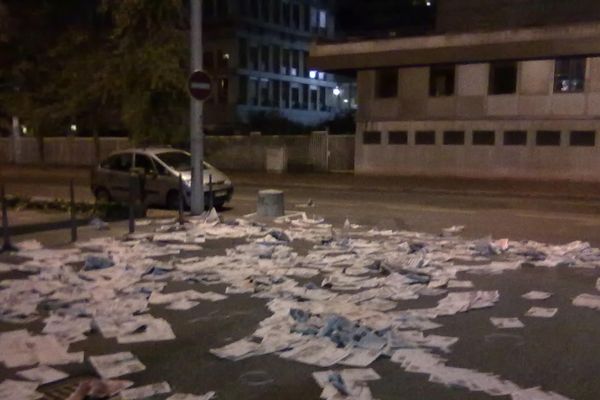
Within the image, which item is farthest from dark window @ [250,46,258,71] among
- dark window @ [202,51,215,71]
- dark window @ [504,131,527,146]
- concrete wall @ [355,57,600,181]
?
dark window @ [504,131,527,146]

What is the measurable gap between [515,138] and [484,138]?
4.20 feet

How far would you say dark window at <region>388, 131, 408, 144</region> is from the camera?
31.8 meters

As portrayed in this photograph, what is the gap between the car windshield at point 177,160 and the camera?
18147 millimetres

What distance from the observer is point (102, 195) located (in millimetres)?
19297

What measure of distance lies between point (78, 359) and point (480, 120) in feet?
84.8

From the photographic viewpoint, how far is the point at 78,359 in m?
6.25

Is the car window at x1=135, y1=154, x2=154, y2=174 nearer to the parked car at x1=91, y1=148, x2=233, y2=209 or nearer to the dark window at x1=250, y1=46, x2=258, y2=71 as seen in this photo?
the parked car at x1=91, y1=148, x2=233, y2=209

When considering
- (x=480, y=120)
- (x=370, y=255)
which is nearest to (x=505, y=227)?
(x=370, y=255)

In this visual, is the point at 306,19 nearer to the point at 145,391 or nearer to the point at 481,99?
the point at 481,99

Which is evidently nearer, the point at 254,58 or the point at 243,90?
the point at 243,90

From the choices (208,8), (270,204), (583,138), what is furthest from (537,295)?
(208,8)

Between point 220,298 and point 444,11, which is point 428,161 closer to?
point 444,11

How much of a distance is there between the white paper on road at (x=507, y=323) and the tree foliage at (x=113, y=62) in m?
14.1

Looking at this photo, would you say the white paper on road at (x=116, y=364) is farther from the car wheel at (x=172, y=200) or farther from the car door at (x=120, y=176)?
the car door at (x=120, y=176)
